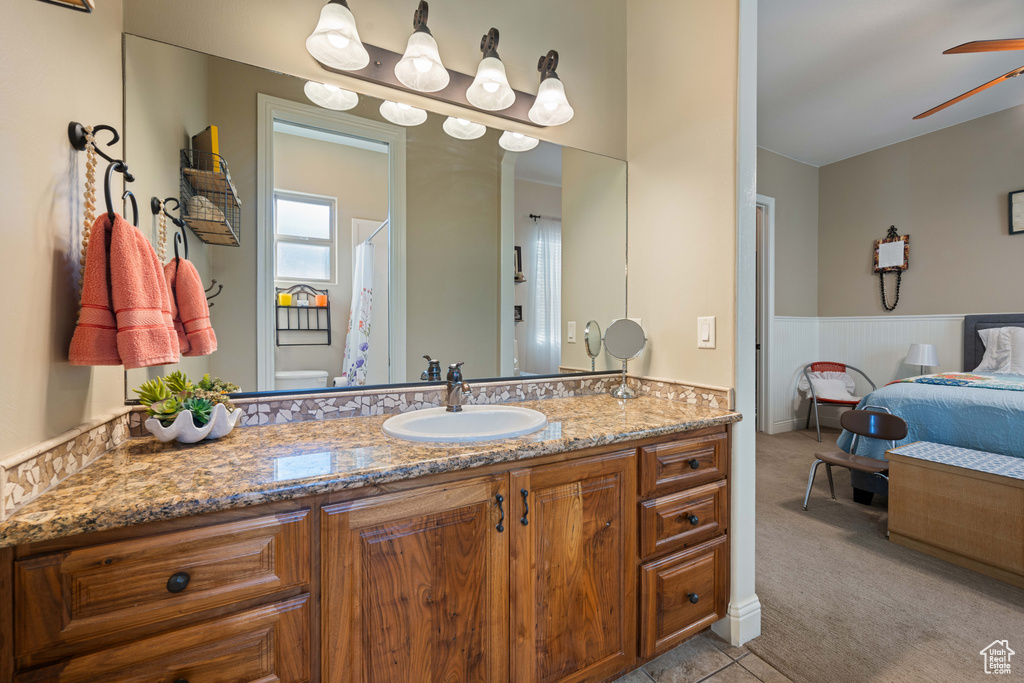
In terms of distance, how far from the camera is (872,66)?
3.14 metres

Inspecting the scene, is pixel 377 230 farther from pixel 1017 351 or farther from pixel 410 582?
pixel 1017 351

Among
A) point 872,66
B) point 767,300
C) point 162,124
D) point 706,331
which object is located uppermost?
point 872,66

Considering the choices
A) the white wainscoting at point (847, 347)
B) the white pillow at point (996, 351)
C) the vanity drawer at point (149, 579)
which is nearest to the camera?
the vanity drawer at point (149, 579)

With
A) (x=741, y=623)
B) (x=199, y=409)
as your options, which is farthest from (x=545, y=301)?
(x=741, y=623)

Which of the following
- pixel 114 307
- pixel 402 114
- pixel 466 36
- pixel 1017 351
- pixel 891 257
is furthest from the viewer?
pixel 891 257

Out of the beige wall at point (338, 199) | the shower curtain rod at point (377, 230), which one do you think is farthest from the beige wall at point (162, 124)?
the shower curtain rod at point (377, 230)

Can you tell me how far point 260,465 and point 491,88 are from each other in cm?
153

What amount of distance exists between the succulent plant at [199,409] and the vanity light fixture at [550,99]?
1611mm

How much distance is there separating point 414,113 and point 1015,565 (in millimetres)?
3257

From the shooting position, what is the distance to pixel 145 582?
2.54 feet

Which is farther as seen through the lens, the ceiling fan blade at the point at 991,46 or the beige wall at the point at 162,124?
the ceiling fan blade at the point at 991,46

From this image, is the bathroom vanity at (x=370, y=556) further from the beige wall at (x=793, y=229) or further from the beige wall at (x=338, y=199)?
the beige wall at (x=793, y=229)

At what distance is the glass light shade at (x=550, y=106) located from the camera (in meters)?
1.79

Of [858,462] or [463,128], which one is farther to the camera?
[858,462]
